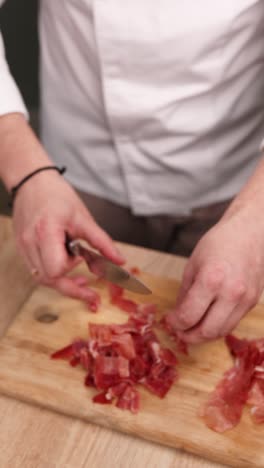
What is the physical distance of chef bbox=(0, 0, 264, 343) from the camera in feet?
3.41

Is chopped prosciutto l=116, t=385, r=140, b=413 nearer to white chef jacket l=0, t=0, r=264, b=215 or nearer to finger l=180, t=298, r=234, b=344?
finger l=180, t=298, r=234, b=344

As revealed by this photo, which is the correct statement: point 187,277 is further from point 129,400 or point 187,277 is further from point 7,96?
point 7,96

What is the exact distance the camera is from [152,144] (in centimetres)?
140

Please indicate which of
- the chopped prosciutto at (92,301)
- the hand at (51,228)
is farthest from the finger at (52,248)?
the chopped prosciutto at (92,301)

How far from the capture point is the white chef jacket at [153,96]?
1241mm

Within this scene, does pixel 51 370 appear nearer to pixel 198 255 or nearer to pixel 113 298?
pixel 113 298

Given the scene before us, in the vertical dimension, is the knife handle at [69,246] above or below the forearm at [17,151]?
below

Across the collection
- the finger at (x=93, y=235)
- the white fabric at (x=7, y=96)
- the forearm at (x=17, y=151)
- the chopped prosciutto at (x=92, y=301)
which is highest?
the white fabric at (x=7, y=96)

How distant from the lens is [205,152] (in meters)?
1.42

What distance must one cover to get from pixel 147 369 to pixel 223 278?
211mm

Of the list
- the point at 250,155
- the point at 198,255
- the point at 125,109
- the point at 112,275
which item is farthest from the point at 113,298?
the point at 250,155

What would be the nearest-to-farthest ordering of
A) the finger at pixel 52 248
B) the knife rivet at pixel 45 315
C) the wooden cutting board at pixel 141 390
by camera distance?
the wooden cutting board at pixel 141 390 < the finger at pixel 52 248 < the knife rivet at pixel 45 315

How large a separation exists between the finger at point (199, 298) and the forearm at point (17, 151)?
37cm

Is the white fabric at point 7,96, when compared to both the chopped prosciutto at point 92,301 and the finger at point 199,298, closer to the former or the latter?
the chopped prosciutto at point 92,301
